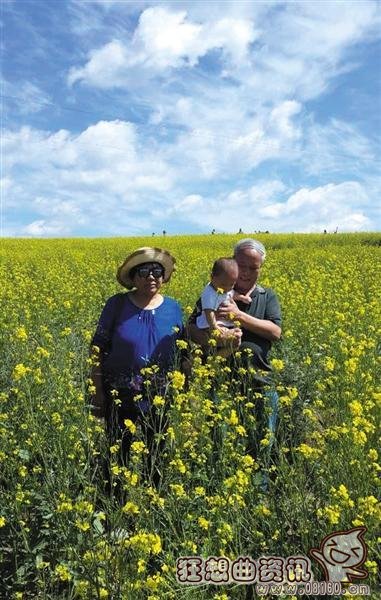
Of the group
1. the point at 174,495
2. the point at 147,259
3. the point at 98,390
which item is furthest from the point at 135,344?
A: the point at 174,495

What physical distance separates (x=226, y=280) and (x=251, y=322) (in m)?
0.34

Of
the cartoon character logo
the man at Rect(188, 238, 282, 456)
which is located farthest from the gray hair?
the cartoon character logo

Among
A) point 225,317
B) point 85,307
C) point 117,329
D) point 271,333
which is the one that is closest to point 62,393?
point 117,329

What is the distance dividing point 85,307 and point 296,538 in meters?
5.66

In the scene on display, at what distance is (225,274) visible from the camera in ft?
12.5

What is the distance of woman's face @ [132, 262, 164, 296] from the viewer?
384cm

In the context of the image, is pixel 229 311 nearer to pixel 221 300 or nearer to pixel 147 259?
pixel 221 300

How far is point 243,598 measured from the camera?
2.71 metres

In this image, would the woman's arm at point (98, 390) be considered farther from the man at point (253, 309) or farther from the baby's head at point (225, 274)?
the baby's head at point (225, 274)

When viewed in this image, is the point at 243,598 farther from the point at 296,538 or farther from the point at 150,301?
the point at 150,301

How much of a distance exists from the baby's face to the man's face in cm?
23

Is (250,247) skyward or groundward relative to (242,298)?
skyward

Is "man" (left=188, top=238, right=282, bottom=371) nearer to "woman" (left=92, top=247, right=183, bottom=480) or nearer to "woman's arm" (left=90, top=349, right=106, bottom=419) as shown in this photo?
"woman" (left=92, top=247, right=183, bottom=480)

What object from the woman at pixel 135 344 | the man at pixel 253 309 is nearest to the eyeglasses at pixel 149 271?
the woman at pixel 135 344
